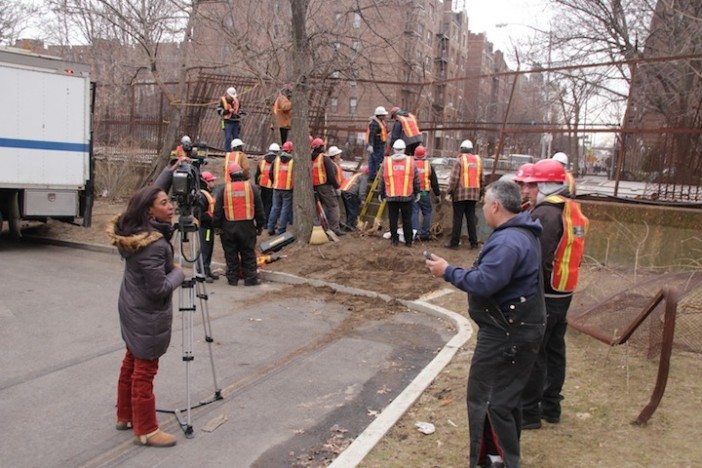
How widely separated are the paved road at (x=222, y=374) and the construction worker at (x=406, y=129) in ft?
15.8

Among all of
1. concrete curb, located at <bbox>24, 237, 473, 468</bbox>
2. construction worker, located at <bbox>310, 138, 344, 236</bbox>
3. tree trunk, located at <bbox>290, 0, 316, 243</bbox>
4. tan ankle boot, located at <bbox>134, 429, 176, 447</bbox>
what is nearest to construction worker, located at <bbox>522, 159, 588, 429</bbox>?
concrete curb, located at <bbox>24, 237, 473, 468</bbox>

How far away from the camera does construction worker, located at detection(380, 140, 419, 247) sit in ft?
37.3

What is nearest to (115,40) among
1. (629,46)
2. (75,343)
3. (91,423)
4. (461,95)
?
(461,95)

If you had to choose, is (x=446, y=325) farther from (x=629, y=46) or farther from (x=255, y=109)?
(x=629, y=46)

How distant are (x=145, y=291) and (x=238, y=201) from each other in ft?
19.4

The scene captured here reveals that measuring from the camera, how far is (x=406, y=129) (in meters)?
12.8

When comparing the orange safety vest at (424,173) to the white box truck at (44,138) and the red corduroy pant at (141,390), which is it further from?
the red corduroy pant at (141,390)

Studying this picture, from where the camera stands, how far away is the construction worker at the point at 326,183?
13.1 m

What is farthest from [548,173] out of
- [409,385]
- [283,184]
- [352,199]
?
[352,199]

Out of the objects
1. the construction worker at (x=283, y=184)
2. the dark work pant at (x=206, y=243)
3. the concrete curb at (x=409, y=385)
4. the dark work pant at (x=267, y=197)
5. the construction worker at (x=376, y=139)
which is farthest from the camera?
the dark work pant at (x=267, y=197)

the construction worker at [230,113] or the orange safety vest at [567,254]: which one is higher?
the construction worker at [230,113]

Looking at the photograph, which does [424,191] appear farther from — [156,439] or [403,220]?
[156,439]

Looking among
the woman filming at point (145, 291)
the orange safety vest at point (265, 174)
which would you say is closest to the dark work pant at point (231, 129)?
the orange safety vest at point (265, 174)

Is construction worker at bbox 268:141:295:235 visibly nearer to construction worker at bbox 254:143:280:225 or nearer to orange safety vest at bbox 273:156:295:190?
orange safety vest at bbox 273:156:295:190
